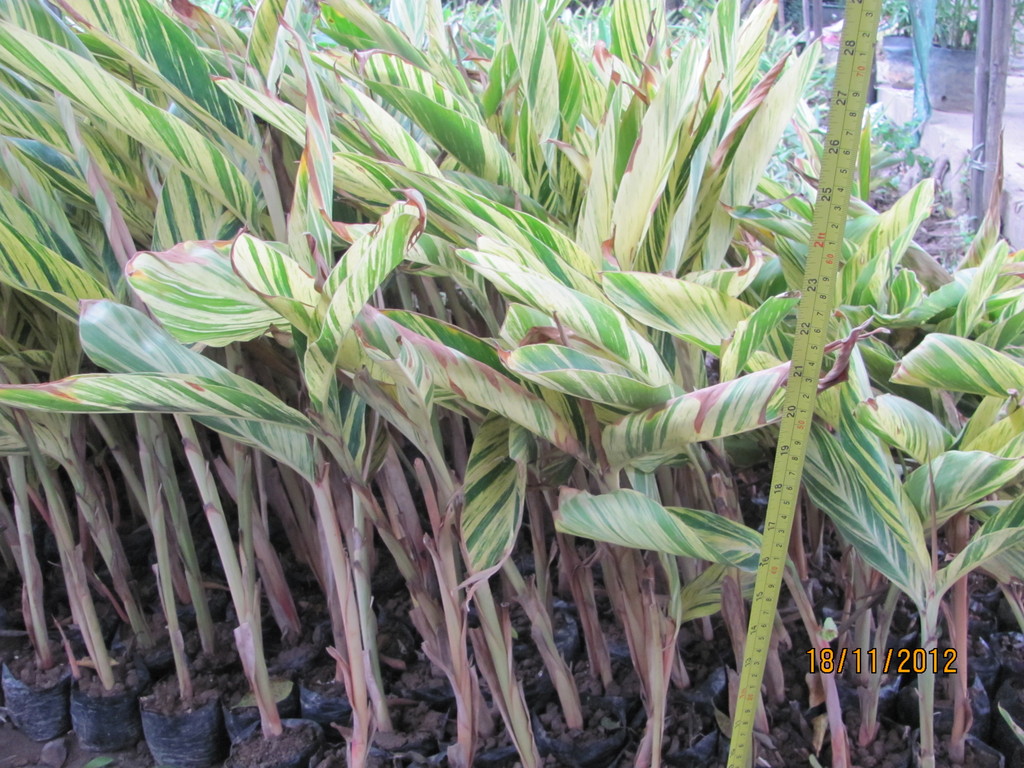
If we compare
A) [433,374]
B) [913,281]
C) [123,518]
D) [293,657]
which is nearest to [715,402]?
[433,374]

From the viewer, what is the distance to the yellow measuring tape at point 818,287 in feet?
1.25

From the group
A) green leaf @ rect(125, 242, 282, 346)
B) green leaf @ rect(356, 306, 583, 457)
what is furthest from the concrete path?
green leaf @ rect(125, 242, 282, 346)

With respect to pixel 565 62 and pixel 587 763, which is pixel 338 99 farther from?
pixel 587 763

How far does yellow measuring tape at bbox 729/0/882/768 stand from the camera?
0.38 meters

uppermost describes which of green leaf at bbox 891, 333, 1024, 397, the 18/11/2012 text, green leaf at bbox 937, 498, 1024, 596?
green leaf at bbox 891, 333, 1024, 397

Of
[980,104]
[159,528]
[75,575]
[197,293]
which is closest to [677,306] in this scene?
[197,293]

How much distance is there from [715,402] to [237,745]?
0.58 m

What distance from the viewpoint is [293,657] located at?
0.84 m

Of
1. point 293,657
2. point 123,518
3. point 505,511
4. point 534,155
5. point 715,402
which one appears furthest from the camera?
point 123,518

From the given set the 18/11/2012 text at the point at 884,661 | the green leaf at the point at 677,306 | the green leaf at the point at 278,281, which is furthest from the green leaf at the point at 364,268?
the 18/11/2012 text at the point at 884,661

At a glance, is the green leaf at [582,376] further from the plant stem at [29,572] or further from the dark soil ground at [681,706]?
the plant stem at [29,572]

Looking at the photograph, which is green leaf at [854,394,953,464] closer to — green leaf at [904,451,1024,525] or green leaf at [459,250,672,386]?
green leaf at [904,451,1024,525]

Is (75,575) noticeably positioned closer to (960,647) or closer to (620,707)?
(620,707)

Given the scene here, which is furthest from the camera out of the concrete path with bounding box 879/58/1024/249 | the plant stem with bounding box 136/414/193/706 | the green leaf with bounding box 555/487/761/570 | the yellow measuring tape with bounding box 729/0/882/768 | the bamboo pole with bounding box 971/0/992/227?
the concrete path with bounding box 879/58/1024/249
